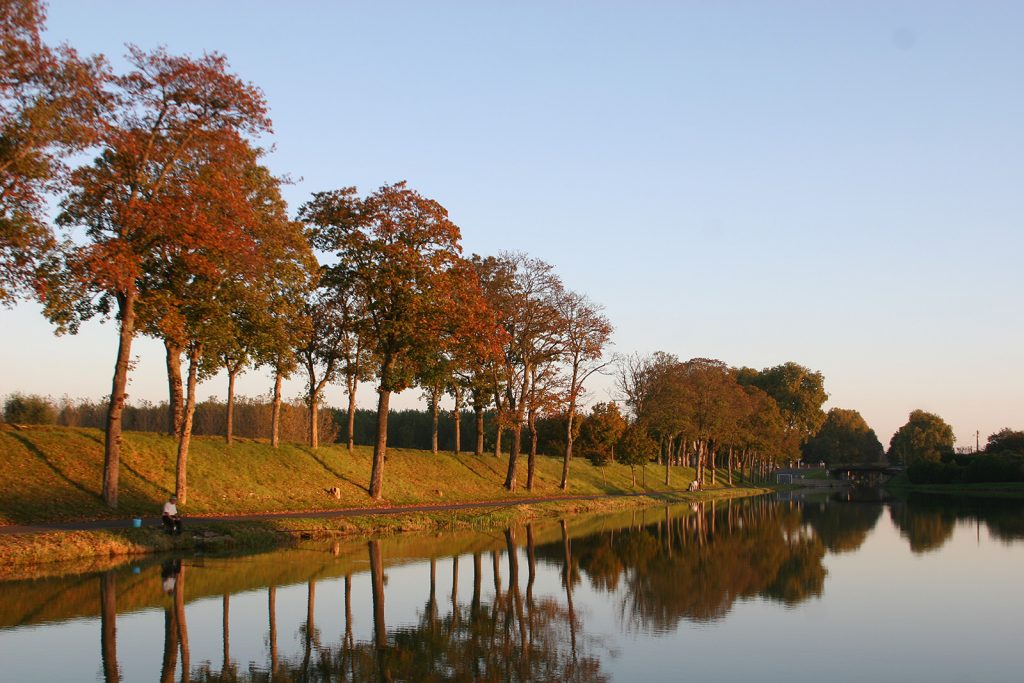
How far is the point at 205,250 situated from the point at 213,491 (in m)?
12.6

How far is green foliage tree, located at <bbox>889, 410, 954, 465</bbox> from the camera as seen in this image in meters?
168

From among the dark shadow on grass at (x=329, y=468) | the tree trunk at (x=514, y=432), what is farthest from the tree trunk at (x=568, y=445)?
the dark shadow on grass at (x=329, y=468)

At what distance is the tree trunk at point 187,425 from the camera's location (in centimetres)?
A: 3644

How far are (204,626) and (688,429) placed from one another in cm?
7831

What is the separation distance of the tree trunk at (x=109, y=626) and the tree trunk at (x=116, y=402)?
33.6 feet

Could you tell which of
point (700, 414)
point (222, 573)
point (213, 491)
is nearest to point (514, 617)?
point (222, 573)

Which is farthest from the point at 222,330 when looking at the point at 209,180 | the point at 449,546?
the point at 449,546

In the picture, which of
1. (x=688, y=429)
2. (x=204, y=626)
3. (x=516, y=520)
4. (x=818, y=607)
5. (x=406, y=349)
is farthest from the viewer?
(x=688, y=429)

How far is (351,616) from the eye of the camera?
20016mm

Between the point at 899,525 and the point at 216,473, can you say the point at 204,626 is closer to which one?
the point at 216,473

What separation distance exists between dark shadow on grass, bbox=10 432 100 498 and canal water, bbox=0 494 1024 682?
29.2ft

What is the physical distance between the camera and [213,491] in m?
40.6

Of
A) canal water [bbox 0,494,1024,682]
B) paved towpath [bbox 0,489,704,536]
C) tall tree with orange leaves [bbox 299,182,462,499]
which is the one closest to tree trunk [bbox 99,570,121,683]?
canal water [bbox 0,494,1024,682]

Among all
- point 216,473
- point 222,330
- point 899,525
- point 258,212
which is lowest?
point 899,525
